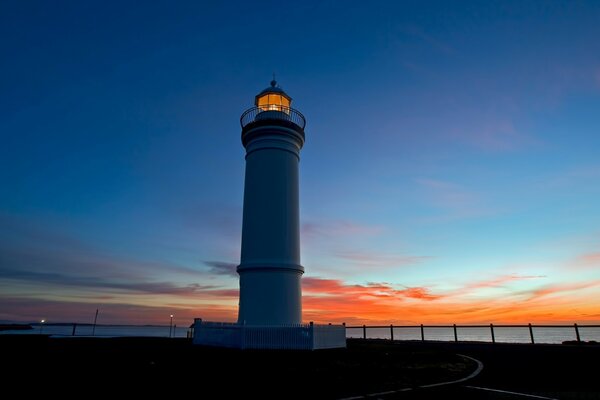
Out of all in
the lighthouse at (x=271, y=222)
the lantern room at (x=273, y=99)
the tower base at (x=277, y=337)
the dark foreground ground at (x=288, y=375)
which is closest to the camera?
the dark foreground ground at (x=288, y=375)

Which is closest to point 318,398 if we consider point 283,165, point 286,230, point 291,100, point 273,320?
point 273,320

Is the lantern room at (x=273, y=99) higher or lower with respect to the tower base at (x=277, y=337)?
higher

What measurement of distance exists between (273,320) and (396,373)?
319 inches

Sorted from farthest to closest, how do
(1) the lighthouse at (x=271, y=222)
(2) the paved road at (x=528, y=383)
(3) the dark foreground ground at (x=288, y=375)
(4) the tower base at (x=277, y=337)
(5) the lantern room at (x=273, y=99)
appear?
(5) the lantern room at (x=273, y=99)
(1) the lighthouse at (x=271, y=222)
(4) the tower base at (x=277, y=337)
(3) the dark foreground ground at (x=288, y=375)
(2) the paved road at (x=528, y=383)

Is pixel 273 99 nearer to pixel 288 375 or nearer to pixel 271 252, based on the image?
pixel 271 252

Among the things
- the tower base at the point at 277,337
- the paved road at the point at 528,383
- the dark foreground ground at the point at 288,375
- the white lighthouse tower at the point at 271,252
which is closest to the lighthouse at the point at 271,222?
the white lighthouse tower at the point at 271,252

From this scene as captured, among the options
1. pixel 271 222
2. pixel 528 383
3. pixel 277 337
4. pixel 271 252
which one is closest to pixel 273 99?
pixel 271 222

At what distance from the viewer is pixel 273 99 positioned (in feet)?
70.3

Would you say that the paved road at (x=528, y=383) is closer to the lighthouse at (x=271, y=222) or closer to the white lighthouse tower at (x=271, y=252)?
the white lighthouse tower at (x=271, y=252)

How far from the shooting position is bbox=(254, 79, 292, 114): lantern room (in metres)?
21.3

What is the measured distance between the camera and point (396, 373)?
10.2 meters

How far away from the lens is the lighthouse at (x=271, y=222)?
17.7 m

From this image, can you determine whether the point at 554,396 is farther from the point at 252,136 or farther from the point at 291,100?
the point at 291,100

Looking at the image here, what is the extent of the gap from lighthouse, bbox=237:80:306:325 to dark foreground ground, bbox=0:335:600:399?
3.78 m
